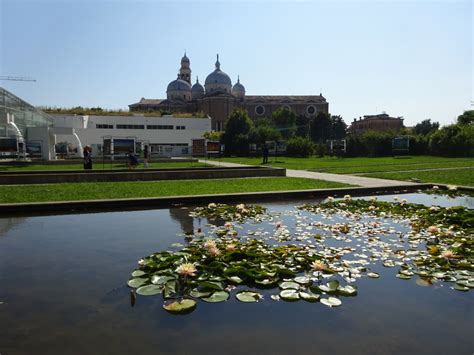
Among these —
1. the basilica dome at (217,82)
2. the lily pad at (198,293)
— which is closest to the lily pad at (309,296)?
the lily pad at (198,293)

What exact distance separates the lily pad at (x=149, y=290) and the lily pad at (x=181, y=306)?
294 mm

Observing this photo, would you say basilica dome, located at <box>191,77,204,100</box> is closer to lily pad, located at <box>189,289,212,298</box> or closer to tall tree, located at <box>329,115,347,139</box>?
tall tree, located at <box>329,115,347,139</box>

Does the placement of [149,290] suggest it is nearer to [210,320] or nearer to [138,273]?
[138,273]

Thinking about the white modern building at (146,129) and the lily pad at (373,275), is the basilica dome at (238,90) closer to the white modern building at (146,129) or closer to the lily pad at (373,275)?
the white modern building at (146,129)

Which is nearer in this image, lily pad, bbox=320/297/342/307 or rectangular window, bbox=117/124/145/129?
lily pad, bbox=320/297/342/307

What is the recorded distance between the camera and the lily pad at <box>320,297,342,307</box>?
3.62 m

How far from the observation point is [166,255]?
4848mm

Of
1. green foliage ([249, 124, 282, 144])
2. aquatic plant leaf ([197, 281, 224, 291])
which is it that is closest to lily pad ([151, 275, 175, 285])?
aquatic plant leaf ([197, 281, 224, 291])

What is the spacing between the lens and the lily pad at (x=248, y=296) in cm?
372

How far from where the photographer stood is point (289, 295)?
3789 mm

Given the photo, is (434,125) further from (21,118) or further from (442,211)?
(442,211)

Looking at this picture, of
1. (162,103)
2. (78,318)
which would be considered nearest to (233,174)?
(78,318)

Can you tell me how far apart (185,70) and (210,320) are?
114 meters

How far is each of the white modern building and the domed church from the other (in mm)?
36394
